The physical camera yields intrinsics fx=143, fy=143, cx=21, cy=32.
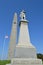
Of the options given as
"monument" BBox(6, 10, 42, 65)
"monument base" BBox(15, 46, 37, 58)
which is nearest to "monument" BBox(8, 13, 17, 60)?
"monument" BBox(6, 10, 42, 65)

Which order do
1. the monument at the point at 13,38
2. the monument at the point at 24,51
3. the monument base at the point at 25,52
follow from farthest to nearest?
1. the monument at the point at 13,38
2. the monument base at the point at 25,52
3. the monument at the point at 24,51

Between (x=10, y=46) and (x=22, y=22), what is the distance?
14183 millimetres

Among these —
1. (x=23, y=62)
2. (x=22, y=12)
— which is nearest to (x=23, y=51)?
(x=23, y=62)

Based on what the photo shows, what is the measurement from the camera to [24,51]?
9.53 metres

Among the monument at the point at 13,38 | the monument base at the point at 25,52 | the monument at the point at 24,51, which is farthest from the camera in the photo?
the monument at the point at 13,38

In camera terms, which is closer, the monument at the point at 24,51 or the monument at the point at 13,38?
the monument at the point at 24,51

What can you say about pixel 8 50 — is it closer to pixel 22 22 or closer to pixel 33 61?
pixel 22 22

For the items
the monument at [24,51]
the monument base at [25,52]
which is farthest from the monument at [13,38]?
the monument base at [25,52]

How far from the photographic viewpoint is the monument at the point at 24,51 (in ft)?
29.2

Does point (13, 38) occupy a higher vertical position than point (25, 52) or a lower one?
higher

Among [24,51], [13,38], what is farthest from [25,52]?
[13,38]

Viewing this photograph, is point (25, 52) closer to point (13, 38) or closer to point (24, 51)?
point (24, 51)

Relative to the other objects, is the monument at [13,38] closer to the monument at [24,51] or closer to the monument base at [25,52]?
the monument at [24,51]

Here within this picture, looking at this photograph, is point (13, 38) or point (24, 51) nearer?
point (24, 51)
